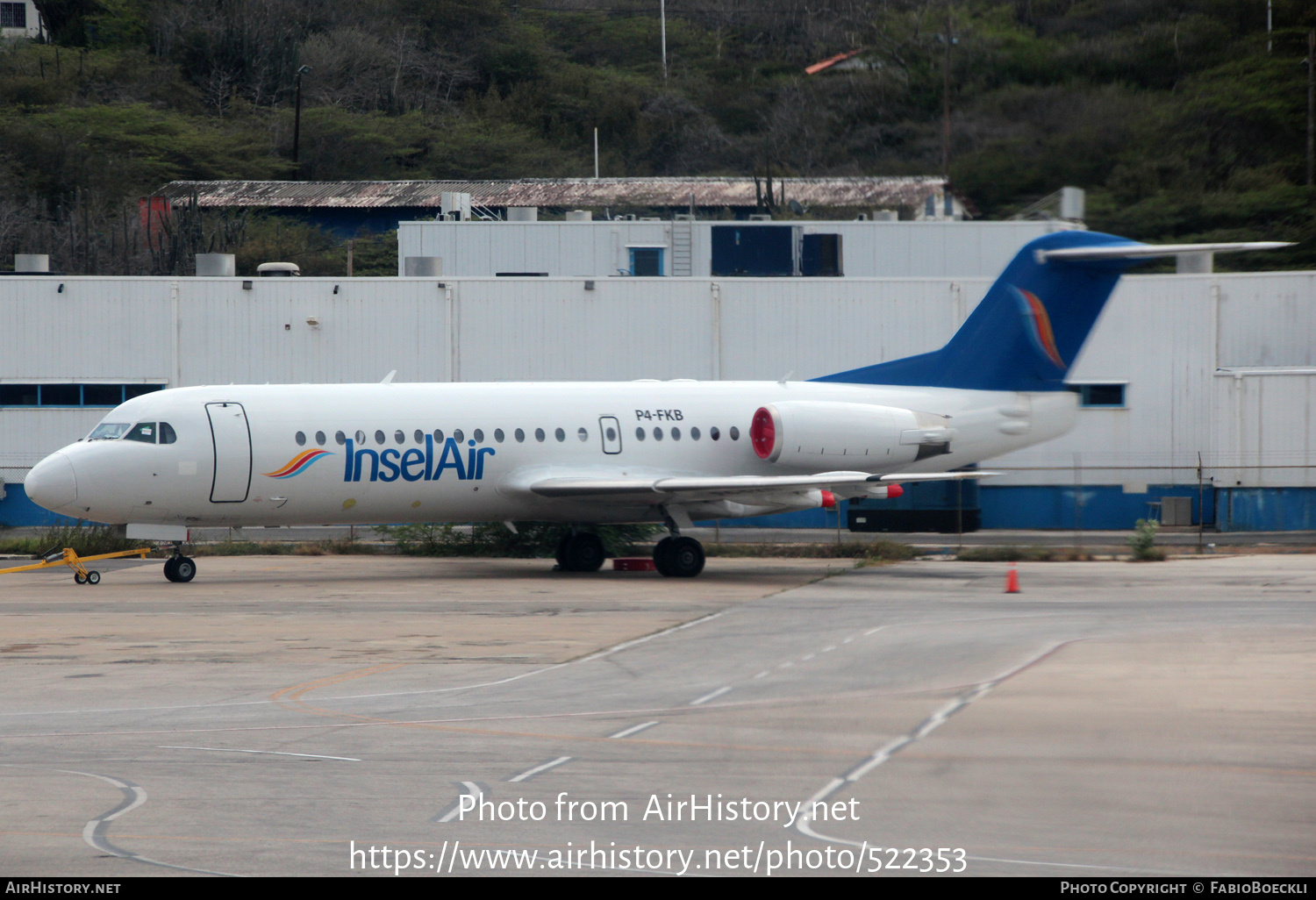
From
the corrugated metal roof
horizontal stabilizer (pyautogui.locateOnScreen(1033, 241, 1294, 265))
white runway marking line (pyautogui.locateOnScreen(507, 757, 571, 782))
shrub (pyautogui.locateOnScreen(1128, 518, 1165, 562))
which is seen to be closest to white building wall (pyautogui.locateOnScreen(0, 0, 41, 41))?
the corrugated metal roof

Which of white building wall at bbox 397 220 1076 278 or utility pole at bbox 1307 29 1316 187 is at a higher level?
white building wall at bbox 397 220 1076 278

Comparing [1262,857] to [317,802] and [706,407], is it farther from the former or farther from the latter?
[706,407]

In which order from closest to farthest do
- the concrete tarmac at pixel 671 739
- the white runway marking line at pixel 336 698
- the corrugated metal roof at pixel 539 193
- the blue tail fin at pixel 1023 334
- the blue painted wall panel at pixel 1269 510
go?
Result: the concrete tarmac at pixel 671 739 → the white runway marking line at pixel 336 698 → the blue tail fin at pixel 1023 334 → the blue painted wall panel at pixel 1269 510 → the corrugated metal roof at pixel 539 193

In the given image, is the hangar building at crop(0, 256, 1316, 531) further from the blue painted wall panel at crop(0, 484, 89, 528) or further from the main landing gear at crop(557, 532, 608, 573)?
the main landing gear at crop(557, 532, 608, 573)

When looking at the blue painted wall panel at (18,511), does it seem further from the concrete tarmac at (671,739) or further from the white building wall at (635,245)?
the concrete tarmac at (671,739)

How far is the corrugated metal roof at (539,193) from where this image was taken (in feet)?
164

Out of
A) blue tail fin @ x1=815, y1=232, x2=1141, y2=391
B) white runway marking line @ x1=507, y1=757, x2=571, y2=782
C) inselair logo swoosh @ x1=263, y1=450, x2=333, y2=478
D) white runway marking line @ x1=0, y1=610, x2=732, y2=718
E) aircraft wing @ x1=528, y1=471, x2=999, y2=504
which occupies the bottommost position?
white runway marking line @ x1=0, y1=610, x2=732, y2=718

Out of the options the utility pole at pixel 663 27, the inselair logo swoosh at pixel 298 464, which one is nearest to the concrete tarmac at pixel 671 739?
the inselair logo swoosh at pixel 298 464

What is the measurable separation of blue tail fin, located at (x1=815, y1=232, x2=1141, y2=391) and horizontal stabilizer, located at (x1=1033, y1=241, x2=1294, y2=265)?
0.75 meters

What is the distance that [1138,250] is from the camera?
24891 mm

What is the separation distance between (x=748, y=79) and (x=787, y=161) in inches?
620

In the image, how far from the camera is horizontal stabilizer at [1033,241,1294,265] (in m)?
20.8

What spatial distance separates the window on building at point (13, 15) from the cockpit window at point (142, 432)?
7560cm
